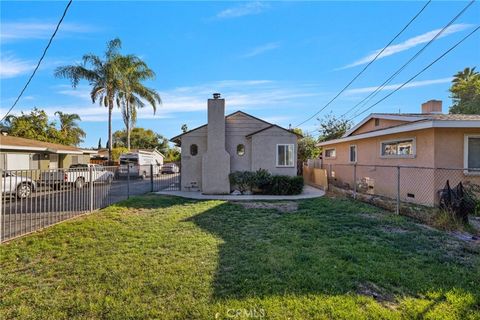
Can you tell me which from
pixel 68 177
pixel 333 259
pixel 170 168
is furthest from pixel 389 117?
pixel 170 168

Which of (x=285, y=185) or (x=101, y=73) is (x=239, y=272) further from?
(x=101, y=73)

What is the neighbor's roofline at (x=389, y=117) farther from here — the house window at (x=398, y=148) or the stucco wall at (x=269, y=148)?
the stucco wall at (x=269, y=148)

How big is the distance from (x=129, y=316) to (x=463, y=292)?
414 centimetres

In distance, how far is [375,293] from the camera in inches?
141

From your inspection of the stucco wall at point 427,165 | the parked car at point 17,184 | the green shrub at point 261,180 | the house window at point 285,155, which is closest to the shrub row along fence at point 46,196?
the parked car at point 17,184

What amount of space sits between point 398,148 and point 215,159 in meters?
8.62

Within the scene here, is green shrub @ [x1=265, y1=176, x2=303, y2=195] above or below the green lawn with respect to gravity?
above

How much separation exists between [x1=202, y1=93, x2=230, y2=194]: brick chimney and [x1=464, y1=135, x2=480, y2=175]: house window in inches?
388

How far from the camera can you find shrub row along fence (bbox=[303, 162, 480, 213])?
9.64 meters

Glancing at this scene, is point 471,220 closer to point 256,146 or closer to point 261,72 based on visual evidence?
point 256,146

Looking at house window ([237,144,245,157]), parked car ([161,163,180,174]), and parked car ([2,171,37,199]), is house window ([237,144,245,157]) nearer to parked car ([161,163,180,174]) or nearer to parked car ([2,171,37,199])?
parked car ([2,171,37,199])

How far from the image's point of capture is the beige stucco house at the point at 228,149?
1431 centimetres

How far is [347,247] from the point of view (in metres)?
5.35

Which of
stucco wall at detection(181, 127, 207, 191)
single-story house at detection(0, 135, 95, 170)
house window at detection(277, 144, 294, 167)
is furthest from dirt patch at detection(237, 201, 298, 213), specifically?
single-story house at detection(0, 135, 95, 170)
